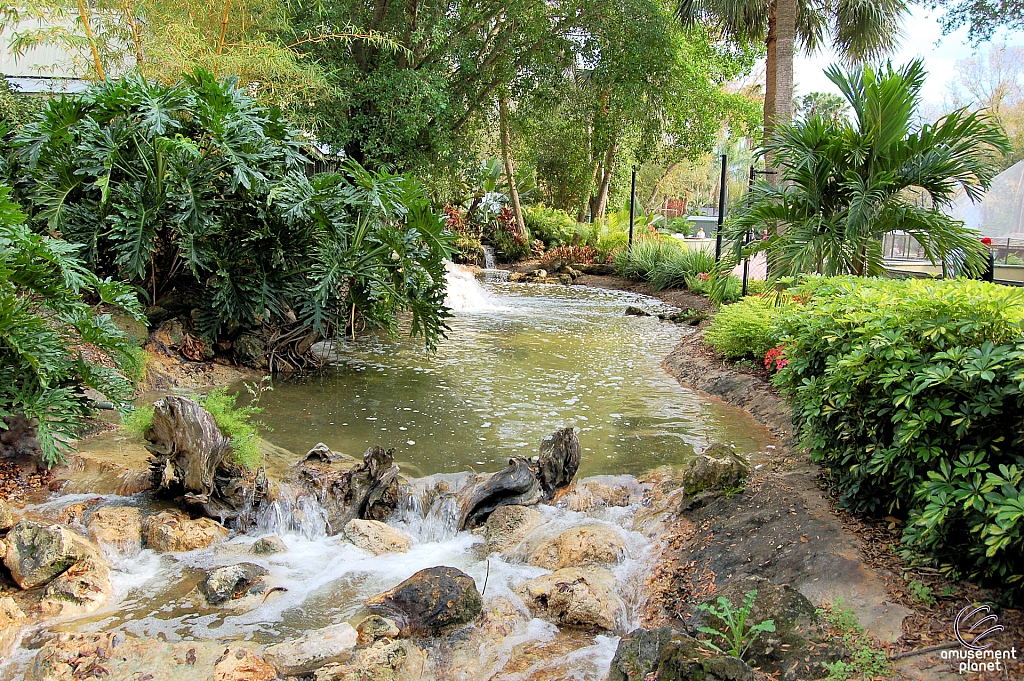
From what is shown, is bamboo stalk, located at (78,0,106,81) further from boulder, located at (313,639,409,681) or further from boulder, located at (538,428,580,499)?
boulder, located at (313,639,409,681)

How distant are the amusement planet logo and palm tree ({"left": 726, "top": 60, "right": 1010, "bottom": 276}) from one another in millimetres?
4465

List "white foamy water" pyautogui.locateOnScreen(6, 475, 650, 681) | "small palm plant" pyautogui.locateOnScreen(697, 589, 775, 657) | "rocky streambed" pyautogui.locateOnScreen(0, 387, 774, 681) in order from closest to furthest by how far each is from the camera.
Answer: "small palm plant" pyautogui.locateOnScreen(697, 589, 775, 657) → "rocky streambed" pyautogui.locateOnScreen(0, 387, 774, 681) → "white foamy water" pyautogui.locateOnScreen(6, 475, 650, 681)

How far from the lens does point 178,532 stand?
509 centimetres

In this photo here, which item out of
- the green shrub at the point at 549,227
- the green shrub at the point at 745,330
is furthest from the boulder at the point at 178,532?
the green shrub at the point at 549,227

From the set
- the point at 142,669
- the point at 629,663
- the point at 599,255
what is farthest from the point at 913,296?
the point at 599,255

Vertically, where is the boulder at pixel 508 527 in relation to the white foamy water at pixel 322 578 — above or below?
above

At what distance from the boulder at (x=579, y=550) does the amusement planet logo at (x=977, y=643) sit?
2.11 meters

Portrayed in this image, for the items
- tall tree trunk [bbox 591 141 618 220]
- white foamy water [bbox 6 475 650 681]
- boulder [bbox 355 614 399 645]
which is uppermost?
tall tree trunk [bbox 591 141 618 220]

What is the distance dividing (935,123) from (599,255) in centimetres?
1684

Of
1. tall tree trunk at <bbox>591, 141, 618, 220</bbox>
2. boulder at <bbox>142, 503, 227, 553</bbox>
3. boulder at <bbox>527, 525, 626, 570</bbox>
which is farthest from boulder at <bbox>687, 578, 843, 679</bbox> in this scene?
tall tree trunk at <bbox>591, 141, 618, 220</bbox>

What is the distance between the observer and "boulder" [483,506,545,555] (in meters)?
5.21

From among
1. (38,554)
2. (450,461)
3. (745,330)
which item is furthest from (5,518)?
(745,330)

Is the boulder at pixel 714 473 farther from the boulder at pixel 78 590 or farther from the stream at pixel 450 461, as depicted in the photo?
the boulder at pixel 78 590

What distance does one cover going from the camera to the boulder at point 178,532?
5.03 m
